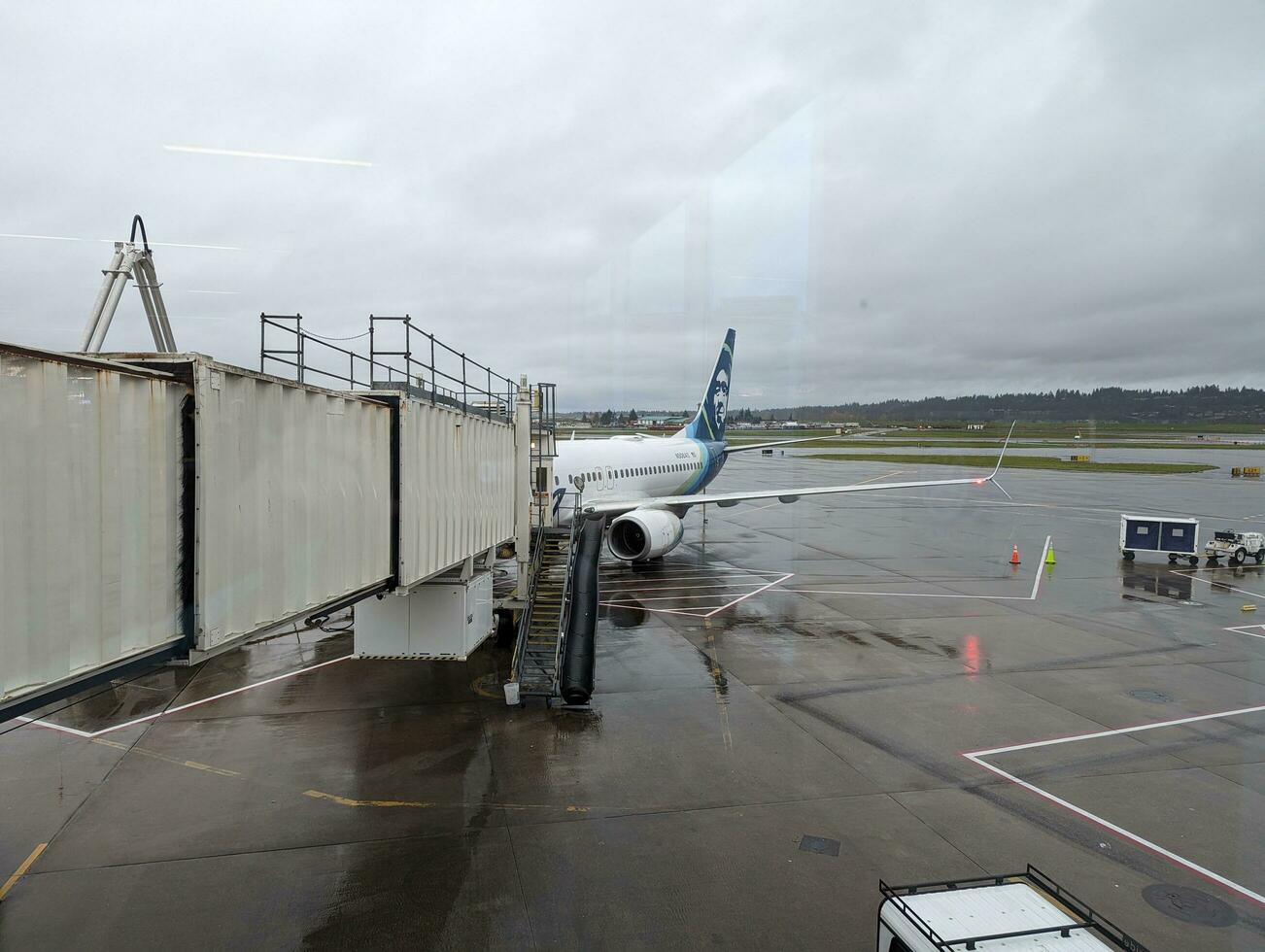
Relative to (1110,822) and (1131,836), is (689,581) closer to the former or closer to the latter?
(1110,822)

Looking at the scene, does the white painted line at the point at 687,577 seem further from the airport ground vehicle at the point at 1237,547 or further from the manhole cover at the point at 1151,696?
the airport ground vehicle at the point at 1237,547

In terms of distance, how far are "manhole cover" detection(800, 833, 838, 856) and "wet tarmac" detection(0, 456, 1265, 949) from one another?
3 cm

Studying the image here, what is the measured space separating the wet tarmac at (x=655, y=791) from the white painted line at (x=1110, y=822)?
0.04 meters

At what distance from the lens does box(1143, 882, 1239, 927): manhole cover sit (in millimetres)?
7496

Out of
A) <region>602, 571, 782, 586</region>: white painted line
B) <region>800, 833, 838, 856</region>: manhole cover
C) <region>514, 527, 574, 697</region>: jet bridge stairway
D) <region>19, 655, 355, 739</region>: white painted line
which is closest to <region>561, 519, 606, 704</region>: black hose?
<region>514, 527, 574, 697</region>: jet bridge stairway

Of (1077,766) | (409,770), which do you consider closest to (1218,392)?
(1077,766)

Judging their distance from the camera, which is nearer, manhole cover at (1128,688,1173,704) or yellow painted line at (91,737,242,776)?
yellow painted line at (91,737,242,776)

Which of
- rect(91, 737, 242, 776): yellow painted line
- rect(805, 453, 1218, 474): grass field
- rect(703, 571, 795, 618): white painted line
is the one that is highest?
rect(805, 453, 1218, 474): grass field

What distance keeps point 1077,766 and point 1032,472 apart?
78.8 meters

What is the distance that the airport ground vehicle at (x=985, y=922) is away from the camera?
502 cm

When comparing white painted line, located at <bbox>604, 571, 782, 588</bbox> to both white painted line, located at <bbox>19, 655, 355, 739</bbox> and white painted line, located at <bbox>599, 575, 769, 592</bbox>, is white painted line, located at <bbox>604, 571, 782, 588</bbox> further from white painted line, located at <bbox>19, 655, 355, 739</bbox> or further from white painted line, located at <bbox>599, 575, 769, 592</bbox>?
white painted line, located at <bbox>19, 655, 355, 739</bbox>

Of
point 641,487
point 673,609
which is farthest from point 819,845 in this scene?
point 641,487

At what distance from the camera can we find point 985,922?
5.31 meters

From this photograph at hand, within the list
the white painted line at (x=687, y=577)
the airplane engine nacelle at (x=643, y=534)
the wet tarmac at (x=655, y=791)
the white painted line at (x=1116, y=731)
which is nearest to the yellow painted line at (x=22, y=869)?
the wet tarmac at (x=655, y=791)
